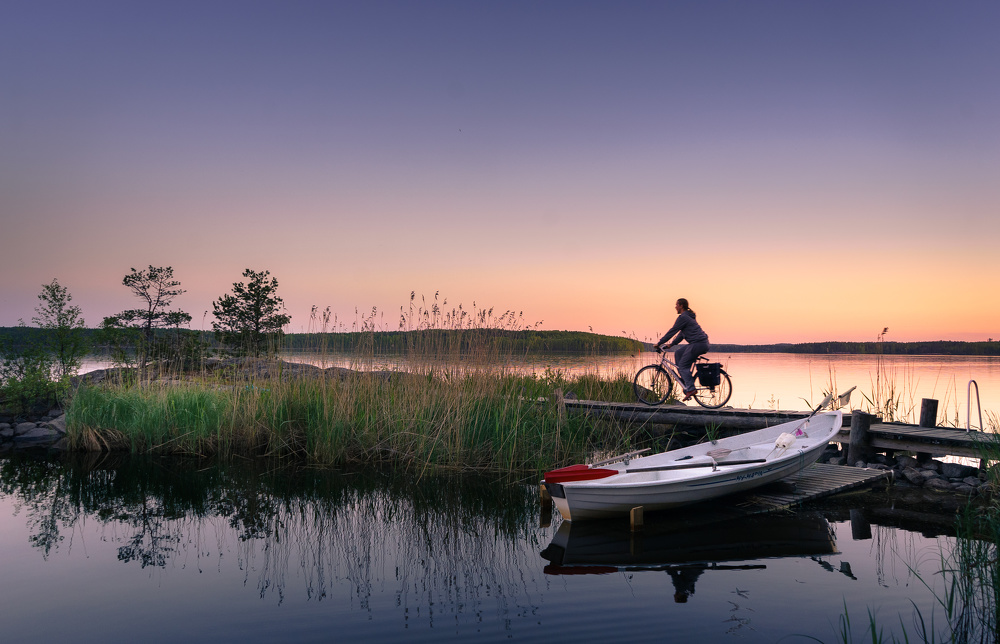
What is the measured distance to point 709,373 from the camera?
38.4 feet

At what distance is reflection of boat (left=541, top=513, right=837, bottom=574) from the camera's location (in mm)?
5855

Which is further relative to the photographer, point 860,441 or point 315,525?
point 860,441

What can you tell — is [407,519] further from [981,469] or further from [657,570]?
[981,469]

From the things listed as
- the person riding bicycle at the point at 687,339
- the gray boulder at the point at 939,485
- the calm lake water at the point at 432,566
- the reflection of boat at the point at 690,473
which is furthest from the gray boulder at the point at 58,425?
the gray boulder at the point at 939,485

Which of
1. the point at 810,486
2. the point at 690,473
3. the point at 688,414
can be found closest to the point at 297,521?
the point at 690,473

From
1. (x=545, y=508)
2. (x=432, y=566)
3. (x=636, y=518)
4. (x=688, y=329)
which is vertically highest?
(x=688, y=329)

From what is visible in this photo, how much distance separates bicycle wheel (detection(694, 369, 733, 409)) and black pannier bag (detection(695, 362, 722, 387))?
5.5 inches

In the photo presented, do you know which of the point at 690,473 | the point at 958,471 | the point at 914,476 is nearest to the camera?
the point at 690,473

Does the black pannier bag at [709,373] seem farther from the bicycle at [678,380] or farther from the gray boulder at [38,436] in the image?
the gray boulder at [38,436]

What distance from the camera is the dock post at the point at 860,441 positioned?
9.95 m

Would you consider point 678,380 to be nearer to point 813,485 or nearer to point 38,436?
point 813,485

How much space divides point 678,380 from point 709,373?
705 millimetres

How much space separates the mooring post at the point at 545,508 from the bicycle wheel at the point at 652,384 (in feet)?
17.6

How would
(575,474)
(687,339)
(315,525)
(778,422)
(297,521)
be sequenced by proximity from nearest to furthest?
(575,474) → (315,525) → (297,521) → (778,422) → (687,339)
